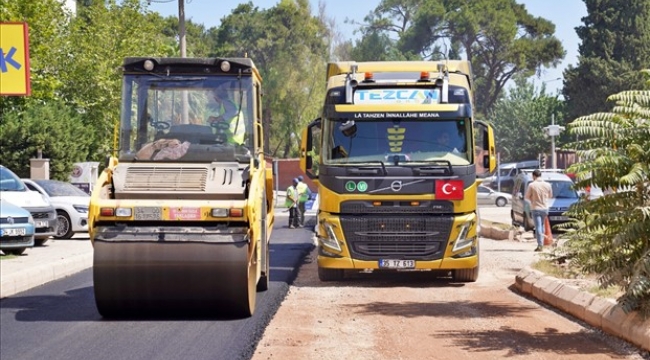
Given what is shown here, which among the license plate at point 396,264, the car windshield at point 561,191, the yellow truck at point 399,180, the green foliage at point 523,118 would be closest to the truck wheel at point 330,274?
the yellow truck at point 399,180

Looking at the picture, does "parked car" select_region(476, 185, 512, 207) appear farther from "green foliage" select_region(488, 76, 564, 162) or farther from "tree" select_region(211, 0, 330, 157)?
"green foliage" select_region(488, 76, 564, 162)

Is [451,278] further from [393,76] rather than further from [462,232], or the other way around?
[393,76]

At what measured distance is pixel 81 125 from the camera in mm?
39938

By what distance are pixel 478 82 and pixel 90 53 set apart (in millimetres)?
47072

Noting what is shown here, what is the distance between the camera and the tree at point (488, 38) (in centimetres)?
7512

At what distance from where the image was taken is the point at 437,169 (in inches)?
635

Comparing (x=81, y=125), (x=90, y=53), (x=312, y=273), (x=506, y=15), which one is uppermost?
(x=506, y=15)

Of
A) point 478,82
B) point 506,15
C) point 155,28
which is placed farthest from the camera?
point 478,82

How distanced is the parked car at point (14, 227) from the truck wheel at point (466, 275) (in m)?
8.62

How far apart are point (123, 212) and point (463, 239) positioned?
585 cm

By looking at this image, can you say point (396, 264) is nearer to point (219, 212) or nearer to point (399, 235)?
point (399, 235)

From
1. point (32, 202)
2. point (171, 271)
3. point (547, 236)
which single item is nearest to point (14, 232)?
point (32, 202)

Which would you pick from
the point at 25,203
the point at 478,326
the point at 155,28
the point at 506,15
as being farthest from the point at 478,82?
the point at 478,326

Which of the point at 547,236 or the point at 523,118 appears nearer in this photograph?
the point at 547,236
